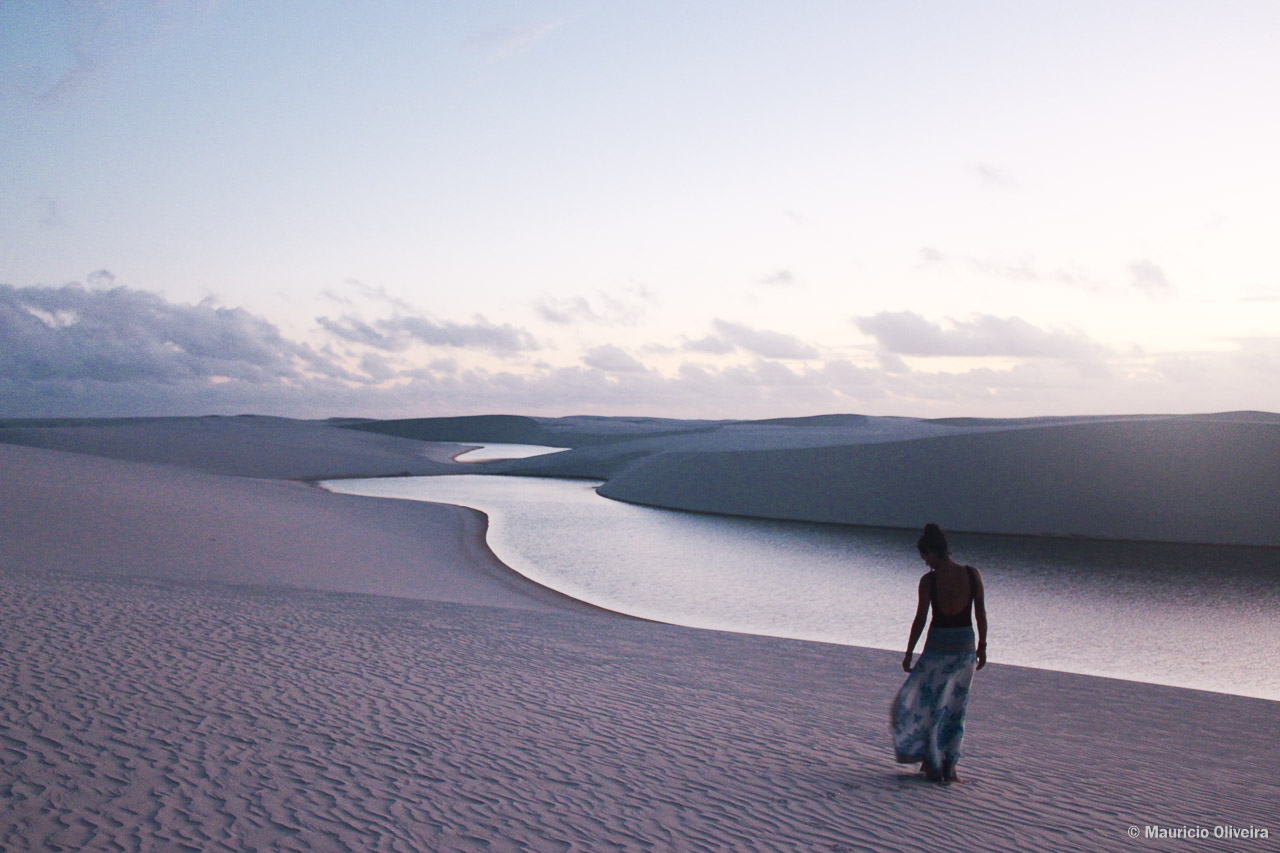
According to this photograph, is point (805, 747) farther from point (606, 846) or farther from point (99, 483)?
point (99, 483)

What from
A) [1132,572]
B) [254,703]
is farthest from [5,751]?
[1132,572]

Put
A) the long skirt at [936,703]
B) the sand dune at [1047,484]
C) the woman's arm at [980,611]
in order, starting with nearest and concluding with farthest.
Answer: the woman's arm at [980,611], the long skirt at [936,703], the sand dune at [1047,484]

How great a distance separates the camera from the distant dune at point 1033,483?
19219 mm

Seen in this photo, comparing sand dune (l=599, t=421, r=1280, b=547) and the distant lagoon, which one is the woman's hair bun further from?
sand dune (l=599, t=421, r=1280, b=547)

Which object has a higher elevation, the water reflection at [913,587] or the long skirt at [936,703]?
the long skirt at [936,703]

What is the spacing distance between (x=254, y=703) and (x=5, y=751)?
116 cm

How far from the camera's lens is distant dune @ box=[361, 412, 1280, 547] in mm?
19219

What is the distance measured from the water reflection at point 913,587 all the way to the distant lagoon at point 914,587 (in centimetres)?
3

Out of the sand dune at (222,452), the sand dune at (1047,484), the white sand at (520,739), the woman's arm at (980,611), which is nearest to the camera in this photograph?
the white sand at (520,739)

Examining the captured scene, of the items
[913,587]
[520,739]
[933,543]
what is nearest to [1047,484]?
[913,587]

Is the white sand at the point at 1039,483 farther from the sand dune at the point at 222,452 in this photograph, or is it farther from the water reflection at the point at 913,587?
the sand dune at the point at 222,452

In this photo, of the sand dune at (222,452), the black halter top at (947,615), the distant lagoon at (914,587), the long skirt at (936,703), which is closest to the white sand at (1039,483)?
the distant lagoon at (914,587)

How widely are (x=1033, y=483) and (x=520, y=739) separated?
2089cm

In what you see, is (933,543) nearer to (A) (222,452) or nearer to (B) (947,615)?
(B) (947,615)
